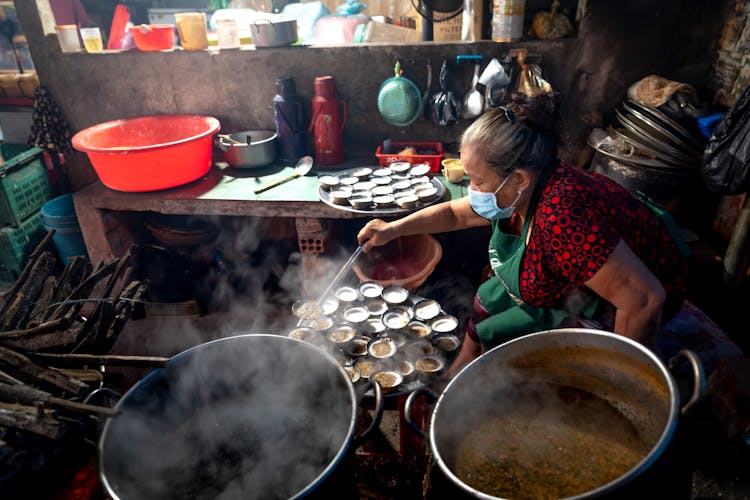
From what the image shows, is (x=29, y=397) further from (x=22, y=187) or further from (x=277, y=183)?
(x=22, y=187)

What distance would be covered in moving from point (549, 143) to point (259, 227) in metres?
3.24

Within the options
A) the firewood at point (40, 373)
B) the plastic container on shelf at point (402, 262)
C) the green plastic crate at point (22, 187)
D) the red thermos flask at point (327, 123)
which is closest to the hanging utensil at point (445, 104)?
the red thermos flask at point (327, 123)

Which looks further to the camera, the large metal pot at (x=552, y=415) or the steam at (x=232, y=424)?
the steam at (x=232, y=424)

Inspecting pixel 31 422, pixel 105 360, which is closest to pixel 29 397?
pixel 31 422

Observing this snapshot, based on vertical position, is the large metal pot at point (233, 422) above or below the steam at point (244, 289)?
above

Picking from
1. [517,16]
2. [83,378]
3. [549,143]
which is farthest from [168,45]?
[549,143]

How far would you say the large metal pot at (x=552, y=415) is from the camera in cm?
152

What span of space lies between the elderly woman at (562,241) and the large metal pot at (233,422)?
105 cm

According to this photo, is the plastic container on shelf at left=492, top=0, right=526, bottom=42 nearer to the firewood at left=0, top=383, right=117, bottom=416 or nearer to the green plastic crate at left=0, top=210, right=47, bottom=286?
the firewood at left=0, top=383, right=117, bottom=416

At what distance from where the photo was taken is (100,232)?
3979 mm

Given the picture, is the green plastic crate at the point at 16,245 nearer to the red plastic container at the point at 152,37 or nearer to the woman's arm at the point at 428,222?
the red plastic container at the point at 152,37

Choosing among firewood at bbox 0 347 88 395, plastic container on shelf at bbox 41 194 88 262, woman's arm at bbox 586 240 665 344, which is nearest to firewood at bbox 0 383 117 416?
firewood at bbox 0 347 88 395

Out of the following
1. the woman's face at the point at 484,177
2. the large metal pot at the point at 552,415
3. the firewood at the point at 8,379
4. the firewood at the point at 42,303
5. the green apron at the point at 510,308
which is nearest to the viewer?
the large metal pot at the point at 552,415

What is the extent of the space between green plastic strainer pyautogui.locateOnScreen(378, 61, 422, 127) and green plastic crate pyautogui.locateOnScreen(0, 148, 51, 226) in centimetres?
336
